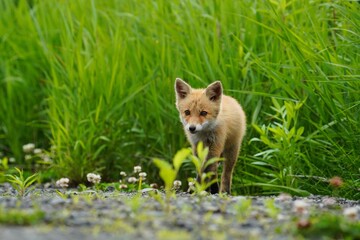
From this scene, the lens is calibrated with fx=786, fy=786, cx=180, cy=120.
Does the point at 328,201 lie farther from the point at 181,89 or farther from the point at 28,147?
the point at 28,147

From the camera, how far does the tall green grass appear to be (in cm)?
688

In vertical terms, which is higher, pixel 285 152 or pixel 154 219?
pixel 154 219

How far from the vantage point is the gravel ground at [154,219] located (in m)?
3.89

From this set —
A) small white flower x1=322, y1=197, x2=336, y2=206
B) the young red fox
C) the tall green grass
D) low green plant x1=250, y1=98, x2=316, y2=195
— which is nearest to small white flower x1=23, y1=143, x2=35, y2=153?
the tall green grass

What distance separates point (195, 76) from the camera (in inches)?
305

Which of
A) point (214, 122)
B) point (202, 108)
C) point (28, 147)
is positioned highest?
point (202, 108)

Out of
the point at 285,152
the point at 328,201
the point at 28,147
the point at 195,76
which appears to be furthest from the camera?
the point at 28,147

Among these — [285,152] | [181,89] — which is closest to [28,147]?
[181,89]

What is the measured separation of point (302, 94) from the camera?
297 inches

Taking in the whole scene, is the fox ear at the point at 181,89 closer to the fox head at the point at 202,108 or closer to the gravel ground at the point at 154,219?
the fox head at the point at 202,108

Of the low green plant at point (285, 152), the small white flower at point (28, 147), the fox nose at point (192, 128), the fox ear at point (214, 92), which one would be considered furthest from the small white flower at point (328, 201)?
the small white flower at point (28, 147)

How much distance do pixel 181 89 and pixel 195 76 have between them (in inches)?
27.2

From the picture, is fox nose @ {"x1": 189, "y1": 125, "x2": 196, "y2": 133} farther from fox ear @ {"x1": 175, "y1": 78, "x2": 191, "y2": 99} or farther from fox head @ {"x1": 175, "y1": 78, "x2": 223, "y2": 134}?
fox ear @ {"x1": 175, "y1": 78, "x2": 191, "y2": 99}

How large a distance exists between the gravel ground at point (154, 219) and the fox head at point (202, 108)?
72.5 inches
